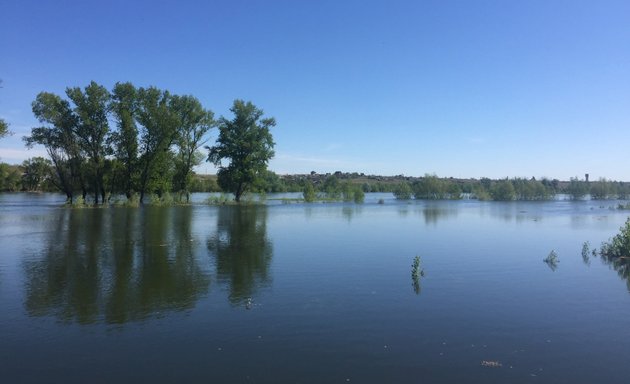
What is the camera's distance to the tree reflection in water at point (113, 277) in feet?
36.2

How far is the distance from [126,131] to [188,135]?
10906 mm

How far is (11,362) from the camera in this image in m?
7.80

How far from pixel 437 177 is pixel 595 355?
10234 cm

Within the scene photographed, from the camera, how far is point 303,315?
10.9m

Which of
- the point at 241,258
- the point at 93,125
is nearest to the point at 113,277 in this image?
the point at 241,258

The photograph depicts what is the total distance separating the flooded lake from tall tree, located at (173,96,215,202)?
40900 millimetres

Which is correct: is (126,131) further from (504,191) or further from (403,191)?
(504,191)

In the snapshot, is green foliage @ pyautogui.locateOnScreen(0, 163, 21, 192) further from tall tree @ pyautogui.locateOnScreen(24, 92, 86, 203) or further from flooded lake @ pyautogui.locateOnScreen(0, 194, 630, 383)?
flooded lake @ pyautogui.locateOnScreen(0, 194, 630, 383)

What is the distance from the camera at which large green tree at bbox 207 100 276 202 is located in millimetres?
65000

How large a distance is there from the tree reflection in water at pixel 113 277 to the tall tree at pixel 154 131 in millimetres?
32968

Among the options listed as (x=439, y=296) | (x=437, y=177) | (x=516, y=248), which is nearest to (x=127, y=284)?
(x=439, y=296)

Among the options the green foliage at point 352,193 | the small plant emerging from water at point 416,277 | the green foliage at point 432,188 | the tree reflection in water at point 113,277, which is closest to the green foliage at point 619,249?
the small plant emerging from water at point 416,277

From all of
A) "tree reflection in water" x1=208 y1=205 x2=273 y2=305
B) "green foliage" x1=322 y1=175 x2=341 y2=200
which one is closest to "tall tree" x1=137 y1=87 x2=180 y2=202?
"tree reflection in water" x1=208 y1=205 x2=273 y2=305

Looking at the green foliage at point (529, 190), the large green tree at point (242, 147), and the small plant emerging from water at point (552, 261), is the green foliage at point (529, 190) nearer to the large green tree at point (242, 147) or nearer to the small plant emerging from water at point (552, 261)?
the large green tree at point (242, 147)
